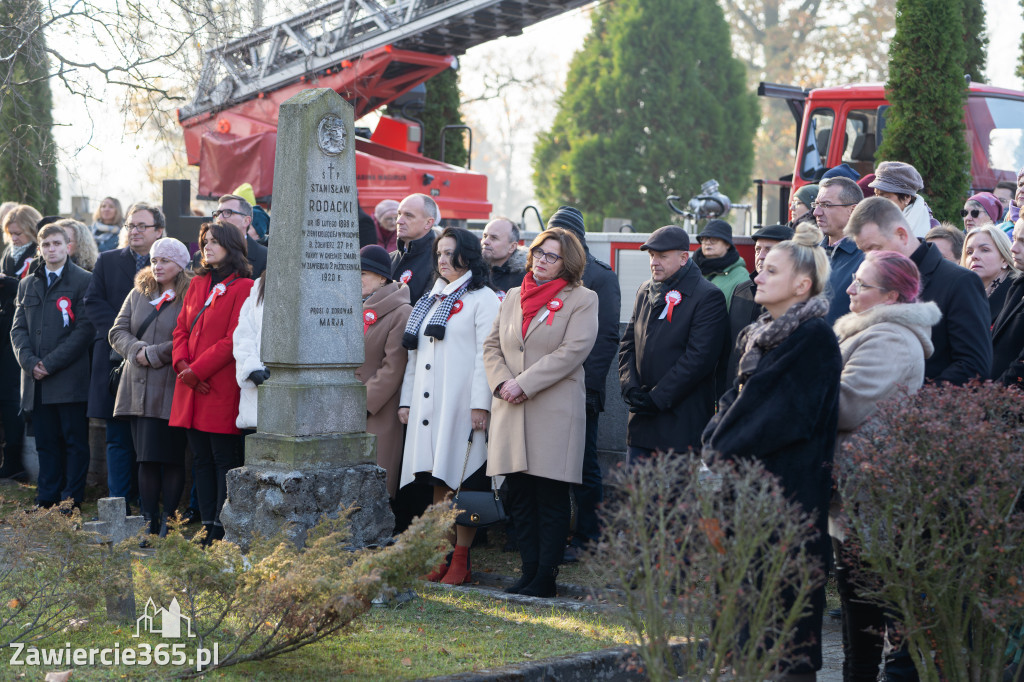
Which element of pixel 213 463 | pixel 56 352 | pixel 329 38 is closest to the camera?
pixel 213 463

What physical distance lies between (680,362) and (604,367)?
2.58 ft

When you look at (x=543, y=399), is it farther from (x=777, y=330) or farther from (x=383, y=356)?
(x=777, y=330)

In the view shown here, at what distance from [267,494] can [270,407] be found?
0.50 metres

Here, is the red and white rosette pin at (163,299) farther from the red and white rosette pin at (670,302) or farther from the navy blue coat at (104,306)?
the red and white rosette pin at (670,302)

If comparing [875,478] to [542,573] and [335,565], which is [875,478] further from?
[542,573]

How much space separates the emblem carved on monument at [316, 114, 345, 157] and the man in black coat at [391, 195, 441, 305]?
5.54 feet

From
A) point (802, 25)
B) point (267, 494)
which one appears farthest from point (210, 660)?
point (802, 25)

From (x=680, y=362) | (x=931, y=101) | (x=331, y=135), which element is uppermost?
(x=931, y=101)

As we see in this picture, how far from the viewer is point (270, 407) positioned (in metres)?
6.55

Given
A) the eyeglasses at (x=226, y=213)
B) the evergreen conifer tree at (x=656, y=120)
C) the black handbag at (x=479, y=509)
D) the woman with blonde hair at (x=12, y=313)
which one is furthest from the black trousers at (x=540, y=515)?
the evergreen conifer tree at (x=656, y=120)

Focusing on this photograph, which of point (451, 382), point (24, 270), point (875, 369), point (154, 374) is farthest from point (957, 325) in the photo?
point (24, 270)

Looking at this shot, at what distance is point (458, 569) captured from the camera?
7.23 meters

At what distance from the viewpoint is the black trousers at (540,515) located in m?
6.76

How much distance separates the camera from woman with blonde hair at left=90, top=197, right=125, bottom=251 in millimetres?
12031
